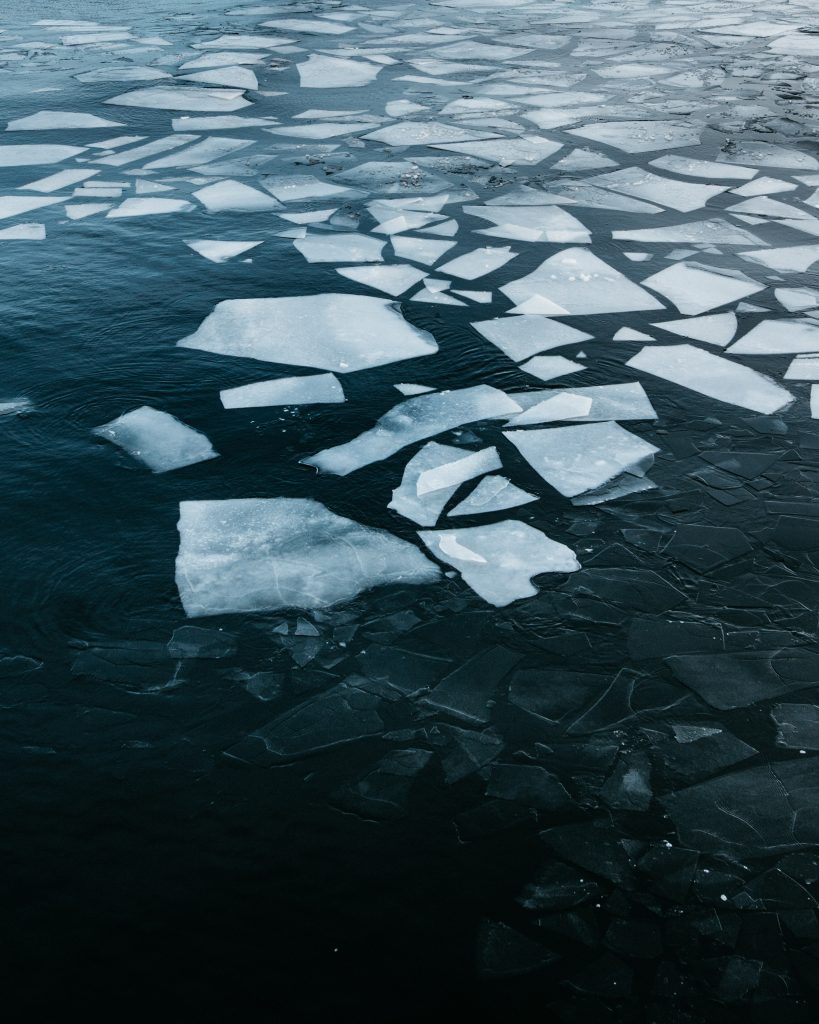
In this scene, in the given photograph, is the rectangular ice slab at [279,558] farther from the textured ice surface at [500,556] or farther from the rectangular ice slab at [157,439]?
the rectangular ice slab at [157,439]

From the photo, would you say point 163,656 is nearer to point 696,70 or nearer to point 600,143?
point 600,143

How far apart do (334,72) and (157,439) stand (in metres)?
6.09

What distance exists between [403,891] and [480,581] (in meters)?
0.91

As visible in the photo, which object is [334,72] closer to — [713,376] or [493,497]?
[713,376]

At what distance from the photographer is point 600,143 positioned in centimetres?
617

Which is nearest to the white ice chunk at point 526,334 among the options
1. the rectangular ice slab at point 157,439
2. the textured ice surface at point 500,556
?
the textured ice surface at point 500,556

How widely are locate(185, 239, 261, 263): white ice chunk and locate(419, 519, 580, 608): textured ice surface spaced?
2.46 m

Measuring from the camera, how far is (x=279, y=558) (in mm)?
2496

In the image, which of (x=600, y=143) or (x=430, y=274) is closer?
(x=430, y=274)

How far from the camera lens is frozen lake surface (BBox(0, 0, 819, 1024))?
64.4 inches

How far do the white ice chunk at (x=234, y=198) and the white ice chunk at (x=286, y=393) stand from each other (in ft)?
6.81

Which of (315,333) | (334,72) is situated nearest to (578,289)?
(315,333)

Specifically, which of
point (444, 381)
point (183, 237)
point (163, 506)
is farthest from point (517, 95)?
point (163, 506)

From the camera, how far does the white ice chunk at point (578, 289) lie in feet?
12.9
